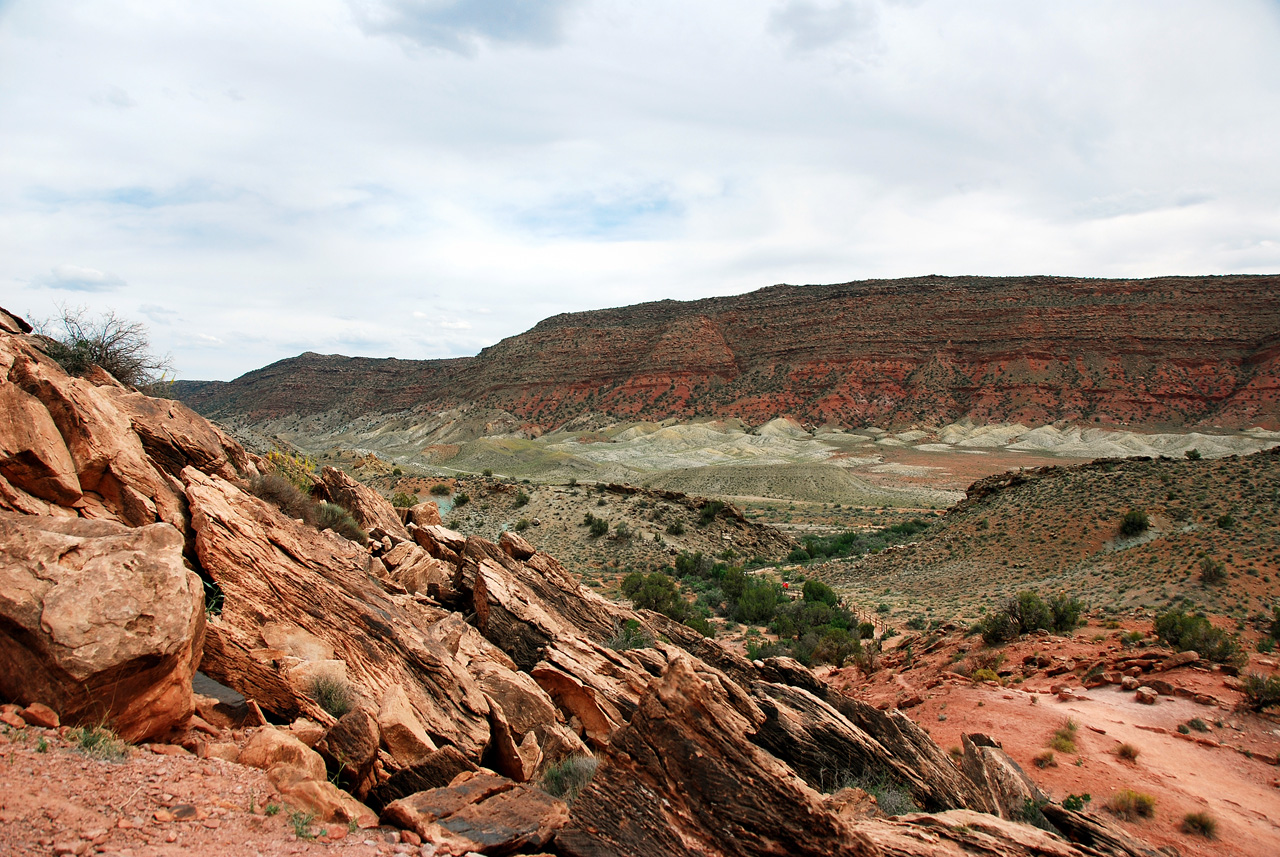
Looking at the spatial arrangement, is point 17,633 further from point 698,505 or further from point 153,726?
point 698,505

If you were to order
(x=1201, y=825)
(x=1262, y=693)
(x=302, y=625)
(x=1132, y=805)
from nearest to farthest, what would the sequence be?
(x=1201, y=825)
(x=302, y=625)
(x=1132, y=805)
(x=1262, y=693)

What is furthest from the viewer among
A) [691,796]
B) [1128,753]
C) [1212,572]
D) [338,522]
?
[1212,572]

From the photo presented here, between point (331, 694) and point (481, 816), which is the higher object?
point (331, 694)

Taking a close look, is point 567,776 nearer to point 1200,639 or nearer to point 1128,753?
point 1128,753

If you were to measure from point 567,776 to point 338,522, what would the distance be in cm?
798

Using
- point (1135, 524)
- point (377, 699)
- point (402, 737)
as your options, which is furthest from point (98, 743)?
point (1135, 524)

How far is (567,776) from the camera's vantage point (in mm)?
6332

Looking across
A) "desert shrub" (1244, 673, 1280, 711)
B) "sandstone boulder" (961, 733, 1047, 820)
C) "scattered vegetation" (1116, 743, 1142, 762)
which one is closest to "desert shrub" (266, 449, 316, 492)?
"sandstone boulder" (961, 733, 1047, 820)

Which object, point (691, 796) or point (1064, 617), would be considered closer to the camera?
point (691, 796)

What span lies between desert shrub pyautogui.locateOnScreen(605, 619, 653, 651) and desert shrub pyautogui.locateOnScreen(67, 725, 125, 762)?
712 centimetres

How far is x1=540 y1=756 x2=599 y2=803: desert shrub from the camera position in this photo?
6.20 meters

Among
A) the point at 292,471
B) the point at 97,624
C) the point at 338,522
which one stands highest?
the point at 292,471

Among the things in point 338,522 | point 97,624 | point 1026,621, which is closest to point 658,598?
point 1026,621

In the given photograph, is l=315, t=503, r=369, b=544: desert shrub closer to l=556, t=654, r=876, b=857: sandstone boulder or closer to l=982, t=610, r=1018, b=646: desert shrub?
l=556, t=654, r=876, b=857: sandstone boulder
